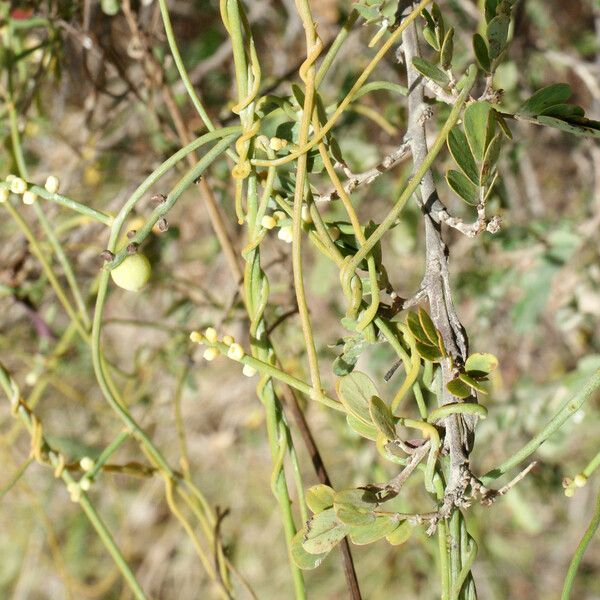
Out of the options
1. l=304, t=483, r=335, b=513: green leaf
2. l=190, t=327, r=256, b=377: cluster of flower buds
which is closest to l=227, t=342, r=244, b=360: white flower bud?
l=190, t=327, r=256, b=377: cluster of flower buds

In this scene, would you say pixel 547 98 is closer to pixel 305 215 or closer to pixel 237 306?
pixel 305 215

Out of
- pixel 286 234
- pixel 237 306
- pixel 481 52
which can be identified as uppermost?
pixel 481 52

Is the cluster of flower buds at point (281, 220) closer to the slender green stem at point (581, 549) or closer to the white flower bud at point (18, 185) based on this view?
the white flower bud at point (18, 185)

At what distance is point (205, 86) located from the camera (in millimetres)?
1293

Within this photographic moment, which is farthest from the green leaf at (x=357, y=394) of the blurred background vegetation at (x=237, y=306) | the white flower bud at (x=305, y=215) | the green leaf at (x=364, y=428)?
the blurred background vegetation at (x=237, y=306)

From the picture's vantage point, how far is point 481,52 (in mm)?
448

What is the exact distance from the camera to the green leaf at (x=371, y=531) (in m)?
0.47

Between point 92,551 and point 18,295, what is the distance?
102 cm

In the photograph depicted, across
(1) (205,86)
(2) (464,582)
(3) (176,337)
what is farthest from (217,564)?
(1) (205,86)

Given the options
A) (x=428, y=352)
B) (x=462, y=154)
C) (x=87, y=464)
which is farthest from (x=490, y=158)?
(x=87, y=464)

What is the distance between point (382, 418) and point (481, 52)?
0.23 metres

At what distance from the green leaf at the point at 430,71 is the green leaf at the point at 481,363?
0.57 feet

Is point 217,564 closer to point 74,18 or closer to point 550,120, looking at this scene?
point 550,120

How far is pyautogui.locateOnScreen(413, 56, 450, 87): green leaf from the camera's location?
18.0 inches
